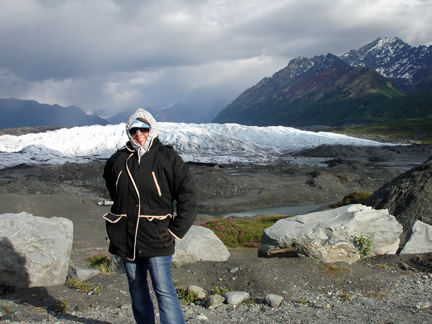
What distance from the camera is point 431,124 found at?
388 ft

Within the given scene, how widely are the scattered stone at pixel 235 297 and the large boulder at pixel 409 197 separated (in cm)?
1114

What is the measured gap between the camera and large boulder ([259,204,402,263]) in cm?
902


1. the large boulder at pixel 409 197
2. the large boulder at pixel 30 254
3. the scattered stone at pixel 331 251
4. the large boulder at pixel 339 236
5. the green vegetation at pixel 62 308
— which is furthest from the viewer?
the large boulder at pixel 409 197

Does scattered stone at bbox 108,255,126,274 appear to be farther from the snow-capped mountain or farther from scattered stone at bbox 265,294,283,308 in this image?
the snow-capped mountain

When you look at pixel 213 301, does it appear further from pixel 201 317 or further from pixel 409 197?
pixel 409 197

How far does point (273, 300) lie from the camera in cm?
675

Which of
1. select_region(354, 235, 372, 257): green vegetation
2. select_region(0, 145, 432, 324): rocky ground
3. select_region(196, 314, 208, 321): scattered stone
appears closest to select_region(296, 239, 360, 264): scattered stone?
select_region(0, 145, 432, 324): rocky ground

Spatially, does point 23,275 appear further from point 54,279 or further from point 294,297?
point 294,297

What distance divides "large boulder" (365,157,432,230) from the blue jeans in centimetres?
1365

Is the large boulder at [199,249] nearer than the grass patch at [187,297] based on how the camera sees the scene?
No

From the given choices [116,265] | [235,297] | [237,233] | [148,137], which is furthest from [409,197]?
[148,137]

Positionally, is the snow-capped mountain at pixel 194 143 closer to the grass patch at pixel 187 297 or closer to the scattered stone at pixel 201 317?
the grass patch at pixel 187 297

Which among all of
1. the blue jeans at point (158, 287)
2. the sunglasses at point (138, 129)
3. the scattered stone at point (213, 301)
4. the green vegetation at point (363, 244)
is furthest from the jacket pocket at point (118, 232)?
the green vegetation at point (363, 244)

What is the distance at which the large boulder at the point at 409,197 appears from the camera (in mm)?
16344
